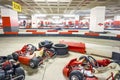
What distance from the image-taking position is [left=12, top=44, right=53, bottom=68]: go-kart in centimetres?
306

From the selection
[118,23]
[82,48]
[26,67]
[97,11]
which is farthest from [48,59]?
[118,23]

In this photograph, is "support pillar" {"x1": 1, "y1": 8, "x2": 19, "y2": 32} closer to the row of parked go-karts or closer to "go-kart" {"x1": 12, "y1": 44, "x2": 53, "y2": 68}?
the row of parked go-karts

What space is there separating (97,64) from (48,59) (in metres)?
1.65

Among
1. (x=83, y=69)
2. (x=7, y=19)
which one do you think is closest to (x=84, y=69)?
(x=83, y=69)

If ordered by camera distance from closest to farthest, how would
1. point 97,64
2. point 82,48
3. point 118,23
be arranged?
1. point 97,64
2. point 82,48
3. point 118,23

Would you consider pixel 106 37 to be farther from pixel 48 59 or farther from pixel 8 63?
pixel 8 63

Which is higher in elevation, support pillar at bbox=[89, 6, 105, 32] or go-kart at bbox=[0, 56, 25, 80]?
support pillar at bbox=[89, 6, 105, 32]

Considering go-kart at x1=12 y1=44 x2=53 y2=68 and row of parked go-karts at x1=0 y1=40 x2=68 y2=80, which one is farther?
go-kart at x1=12 y1=44 x2=53 y2=68

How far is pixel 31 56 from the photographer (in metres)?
3.32

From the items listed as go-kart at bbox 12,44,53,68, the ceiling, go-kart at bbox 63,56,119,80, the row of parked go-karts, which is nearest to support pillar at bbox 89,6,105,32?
the ceiling

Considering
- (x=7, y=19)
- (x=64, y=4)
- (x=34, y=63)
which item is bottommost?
(x=34, y=63)

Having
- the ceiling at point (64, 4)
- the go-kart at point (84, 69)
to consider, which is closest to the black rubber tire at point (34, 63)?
the go-kart at point (84, 69)

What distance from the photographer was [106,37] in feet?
26.6

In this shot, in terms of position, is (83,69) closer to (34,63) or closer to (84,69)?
(84,69)
